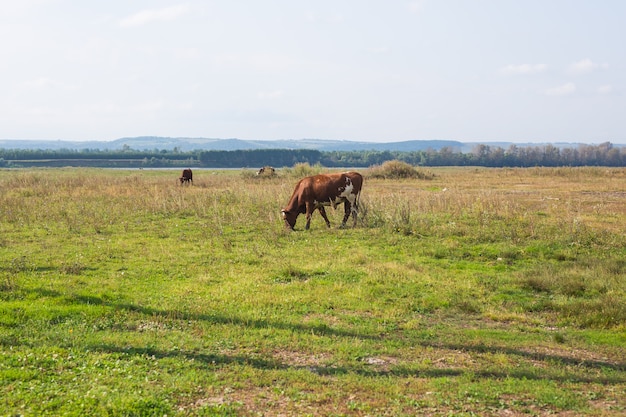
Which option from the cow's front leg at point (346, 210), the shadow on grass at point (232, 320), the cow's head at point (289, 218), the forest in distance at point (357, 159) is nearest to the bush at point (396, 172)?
the cow's front leg at point (346, 210)

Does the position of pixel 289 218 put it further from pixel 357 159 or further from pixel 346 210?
pixel 357 159

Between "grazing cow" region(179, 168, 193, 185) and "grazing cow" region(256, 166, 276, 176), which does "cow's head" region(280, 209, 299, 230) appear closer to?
"grazing cow" region(179, 168, 193, 185)

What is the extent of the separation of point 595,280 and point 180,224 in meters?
14.4

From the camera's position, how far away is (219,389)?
6.93 m

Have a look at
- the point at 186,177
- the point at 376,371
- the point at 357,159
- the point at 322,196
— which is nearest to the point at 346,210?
the point at 322,196

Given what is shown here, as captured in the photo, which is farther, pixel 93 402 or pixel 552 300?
pixel 552 300

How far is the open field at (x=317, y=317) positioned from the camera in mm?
6742

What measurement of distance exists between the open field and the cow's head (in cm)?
70

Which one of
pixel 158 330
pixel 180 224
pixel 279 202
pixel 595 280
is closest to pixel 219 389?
pixel 158 330

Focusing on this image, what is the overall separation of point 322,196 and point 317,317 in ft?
36.1

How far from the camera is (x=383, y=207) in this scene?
2198 cm

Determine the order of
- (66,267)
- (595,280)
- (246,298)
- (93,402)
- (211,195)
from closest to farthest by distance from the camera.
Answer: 1. (93,402)
2. (246,298)
3. (595,280)
4. (66,267)
5. (211,195)

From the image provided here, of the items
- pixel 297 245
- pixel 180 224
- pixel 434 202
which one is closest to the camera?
pixel 297 245

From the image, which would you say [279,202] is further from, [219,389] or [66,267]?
[219,389]
